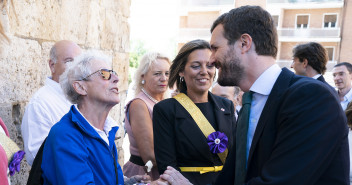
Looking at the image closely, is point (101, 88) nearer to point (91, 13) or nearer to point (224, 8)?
point (91, 13)

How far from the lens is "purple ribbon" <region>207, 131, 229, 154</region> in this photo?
234 cm

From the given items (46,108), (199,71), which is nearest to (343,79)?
(199,71)

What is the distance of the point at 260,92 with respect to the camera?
5.20 ft

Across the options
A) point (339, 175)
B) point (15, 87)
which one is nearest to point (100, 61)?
point (15, 87)

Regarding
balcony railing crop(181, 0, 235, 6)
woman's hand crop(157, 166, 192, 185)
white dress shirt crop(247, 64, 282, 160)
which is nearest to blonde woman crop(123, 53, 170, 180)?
woman's hand crop(157, 166, 192, 185)

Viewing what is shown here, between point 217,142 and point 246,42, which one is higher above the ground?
point 246,42

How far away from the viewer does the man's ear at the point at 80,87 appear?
6.94 feet

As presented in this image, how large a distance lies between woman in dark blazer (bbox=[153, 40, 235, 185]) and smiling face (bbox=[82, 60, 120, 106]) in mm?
476

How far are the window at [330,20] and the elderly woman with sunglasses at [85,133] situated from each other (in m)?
25.0

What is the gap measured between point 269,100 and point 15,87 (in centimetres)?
223

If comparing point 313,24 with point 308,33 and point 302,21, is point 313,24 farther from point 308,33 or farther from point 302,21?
point 308,33

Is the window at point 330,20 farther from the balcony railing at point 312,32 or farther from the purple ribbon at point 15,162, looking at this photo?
the purple ribbon at point 15,162

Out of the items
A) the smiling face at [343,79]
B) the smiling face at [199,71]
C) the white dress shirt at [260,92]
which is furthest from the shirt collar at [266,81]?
the smiling face at [343,79]

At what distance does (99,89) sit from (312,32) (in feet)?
78.4
